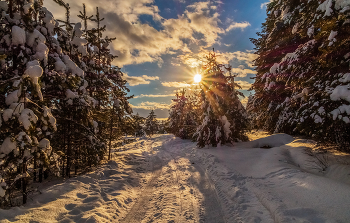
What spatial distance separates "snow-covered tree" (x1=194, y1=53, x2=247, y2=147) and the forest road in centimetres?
703

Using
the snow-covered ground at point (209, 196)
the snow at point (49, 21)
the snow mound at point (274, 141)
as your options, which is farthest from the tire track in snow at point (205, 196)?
the snow at point (49, 21)

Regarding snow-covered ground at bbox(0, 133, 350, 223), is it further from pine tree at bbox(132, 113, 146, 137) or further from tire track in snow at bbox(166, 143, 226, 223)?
pine tree at bbox(132, 113, 146, 137)

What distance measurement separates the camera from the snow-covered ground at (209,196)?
4.42 meters

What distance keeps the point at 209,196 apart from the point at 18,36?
791 centimetres

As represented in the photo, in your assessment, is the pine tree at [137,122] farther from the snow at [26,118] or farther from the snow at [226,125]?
the snow at [26,118]

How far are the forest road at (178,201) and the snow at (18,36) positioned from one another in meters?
5.92

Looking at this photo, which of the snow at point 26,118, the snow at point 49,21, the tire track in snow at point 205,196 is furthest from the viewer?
the snow at point 49,21

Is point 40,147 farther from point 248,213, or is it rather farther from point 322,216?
point 322,216

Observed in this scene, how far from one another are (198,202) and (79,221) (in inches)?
145

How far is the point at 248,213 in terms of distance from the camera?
4840mm

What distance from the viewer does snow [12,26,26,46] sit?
15.0 feet

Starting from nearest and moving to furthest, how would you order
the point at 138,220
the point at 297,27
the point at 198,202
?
the point at 138,220, the point at 198,202, the point at 297,27

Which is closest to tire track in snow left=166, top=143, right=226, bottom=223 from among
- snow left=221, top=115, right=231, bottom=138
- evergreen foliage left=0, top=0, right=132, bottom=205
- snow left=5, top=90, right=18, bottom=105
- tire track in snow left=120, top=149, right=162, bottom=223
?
tire track in snow left=120, top=149, right=162, bottom=223

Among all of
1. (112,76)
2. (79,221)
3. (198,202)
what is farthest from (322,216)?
(112,76)
